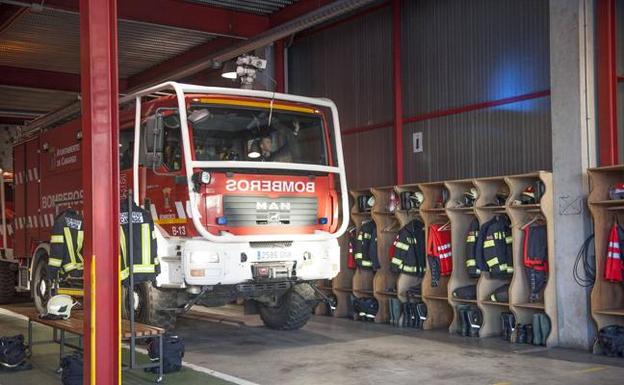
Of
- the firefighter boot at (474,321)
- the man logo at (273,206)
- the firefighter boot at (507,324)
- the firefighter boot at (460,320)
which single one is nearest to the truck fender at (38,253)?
the man logo at (273,206)

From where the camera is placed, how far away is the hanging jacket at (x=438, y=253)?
9.77 m

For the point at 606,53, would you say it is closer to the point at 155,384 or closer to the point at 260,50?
the point at 155,384

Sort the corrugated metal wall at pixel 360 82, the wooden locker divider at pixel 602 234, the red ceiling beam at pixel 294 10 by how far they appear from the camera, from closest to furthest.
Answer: the wooden locker divider at pixel 602 234, the red ceiling beam at pixel 294 10, the corrugated metal wall at pixel 360 82

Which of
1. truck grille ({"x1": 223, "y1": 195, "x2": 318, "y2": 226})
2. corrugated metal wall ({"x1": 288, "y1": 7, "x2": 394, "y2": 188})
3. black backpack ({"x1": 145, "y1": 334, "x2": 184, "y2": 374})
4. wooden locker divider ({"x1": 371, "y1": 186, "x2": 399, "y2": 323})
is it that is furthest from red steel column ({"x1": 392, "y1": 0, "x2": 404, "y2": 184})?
black backpack ({"x1": 145, "y1": 334, "x2": 184, "y2": 374})

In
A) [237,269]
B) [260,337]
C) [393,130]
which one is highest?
[393,130]

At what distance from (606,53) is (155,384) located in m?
5.88

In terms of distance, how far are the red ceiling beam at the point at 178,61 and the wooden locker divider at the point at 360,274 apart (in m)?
4.15

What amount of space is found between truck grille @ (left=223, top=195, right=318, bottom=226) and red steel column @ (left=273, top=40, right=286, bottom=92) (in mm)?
4799

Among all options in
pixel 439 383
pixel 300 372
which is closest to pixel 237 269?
pixel 300 372

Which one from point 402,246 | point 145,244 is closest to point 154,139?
point 145,244

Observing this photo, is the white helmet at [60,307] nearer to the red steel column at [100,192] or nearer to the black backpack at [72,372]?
the black backpack at [72,372]

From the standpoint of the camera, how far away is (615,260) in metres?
7.90

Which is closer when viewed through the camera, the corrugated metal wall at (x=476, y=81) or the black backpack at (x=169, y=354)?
the black backpack at (x=169, y=354)

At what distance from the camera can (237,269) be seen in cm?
819
